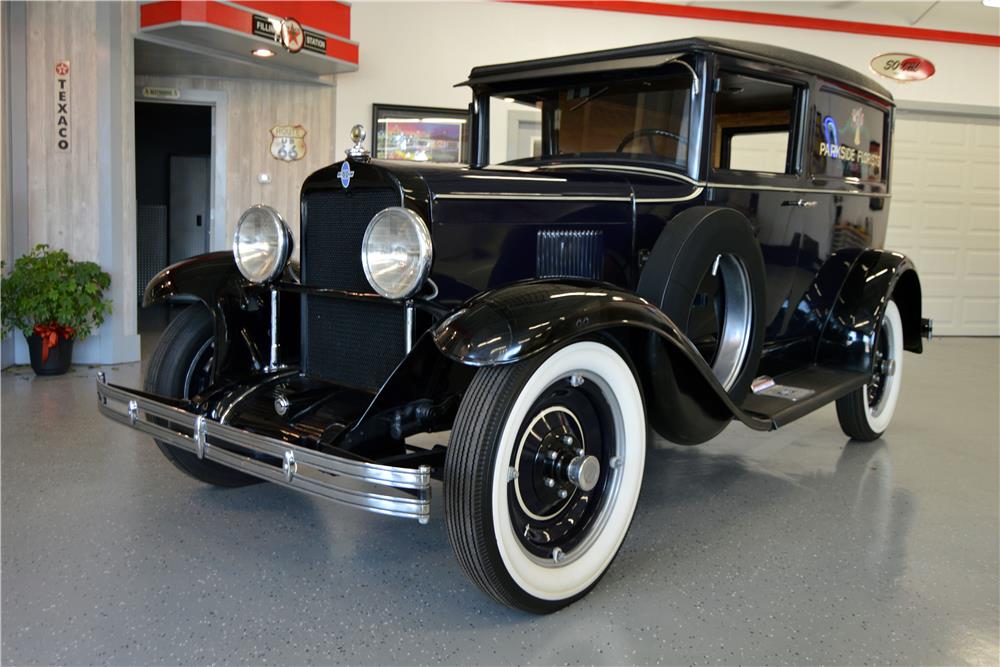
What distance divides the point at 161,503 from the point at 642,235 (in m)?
1.94

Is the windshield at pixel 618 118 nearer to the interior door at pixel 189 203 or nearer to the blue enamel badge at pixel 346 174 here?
the blue enamel badge at pixel 346 174

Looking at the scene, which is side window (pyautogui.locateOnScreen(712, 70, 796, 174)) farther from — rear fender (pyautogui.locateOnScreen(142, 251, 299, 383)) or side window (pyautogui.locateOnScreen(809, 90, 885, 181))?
rear fender (pyautogui.locateOnScreen(142, 251, 299, 383))

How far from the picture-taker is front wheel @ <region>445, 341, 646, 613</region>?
6.65 ft

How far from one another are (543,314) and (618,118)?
149cm

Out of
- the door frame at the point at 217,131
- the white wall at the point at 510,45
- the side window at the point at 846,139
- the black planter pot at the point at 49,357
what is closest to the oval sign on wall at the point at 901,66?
the white wall at the point at 510,45

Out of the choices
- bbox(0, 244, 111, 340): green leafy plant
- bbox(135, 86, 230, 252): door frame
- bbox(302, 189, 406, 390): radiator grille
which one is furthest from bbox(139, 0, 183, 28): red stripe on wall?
bbox(302, 189, 406, 390): radiator grille

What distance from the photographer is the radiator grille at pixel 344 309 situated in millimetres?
2559

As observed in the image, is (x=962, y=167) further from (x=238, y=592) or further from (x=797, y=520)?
(x=238, y=592)

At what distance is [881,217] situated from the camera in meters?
Answer: 4.23

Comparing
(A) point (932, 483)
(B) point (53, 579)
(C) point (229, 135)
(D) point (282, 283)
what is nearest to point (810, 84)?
(A) point (932, 483)

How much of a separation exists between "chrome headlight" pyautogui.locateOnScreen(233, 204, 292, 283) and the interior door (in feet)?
27.1

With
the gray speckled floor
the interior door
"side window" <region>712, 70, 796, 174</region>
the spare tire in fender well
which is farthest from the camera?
the interior door

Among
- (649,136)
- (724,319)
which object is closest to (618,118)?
(649,136)

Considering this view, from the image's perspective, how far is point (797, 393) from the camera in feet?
10.8
